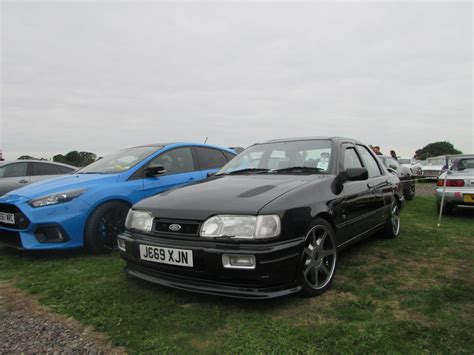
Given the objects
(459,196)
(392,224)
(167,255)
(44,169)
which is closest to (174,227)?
(167,255)

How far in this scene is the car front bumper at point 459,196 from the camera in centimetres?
593

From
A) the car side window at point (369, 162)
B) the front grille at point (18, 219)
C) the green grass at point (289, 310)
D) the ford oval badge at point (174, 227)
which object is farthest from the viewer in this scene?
the car side window at point (369, 162)

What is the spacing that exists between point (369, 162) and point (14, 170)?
678 centimetres

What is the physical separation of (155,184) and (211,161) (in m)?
1.17

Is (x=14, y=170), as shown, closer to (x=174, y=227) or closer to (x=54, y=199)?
(x=54, y=199)

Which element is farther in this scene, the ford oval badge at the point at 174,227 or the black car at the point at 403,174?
the black car at the point at 403,174

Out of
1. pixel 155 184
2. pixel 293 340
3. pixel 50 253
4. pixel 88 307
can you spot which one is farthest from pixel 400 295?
pixel 50 253

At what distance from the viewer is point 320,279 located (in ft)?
8.98

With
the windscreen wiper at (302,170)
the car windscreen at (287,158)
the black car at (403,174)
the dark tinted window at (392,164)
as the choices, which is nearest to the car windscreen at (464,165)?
the black car at (403,174)

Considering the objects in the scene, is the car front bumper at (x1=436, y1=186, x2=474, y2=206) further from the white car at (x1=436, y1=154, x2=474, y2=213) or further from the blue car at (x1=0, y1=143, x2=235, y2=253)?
the blue car at (x1=0, y1=143, x2=235, y2=253)

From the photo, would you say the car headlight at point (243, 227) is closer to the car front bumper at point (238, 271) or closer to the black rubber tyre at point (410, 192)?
the car front bumper at point (238, 271)

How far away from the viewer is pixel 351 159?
12.2ft

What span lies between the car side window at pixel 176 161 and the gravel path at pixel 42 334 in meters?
2.47

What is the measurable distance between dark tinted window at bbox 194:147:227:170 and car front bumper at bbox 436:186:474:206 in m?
4.31
